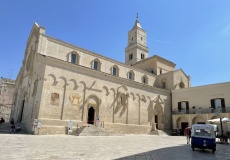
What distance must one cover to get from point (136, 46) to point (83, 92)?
78.5 feet

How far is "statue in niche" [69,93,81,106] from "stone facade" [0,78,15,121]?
2641 cm

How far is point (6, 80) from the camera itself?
42.3m

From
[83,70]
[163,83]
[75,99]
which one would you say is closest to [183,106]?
[163,83]

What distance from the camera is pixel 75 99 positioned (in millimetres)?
21453

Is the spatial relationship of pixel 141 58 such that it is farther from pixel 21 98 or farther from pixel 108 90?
pixel 21 98

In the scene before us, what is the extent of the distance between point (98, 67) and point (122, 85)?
14.9ft

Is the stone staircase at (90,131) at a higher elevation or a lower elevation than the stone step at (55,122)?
lower

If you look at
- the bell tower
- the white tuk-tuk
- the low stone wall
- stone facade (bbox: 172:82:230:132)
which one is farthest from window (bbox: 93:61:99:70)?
the white tuk-tuk

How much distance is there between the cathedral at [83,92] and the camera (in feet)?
64.7

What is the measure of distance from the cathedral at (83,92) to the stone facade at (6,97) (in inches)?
672

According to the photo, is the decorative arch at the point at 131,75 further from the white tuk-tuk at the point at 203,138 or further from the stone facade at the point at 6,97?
the stone facade at the point at 6,97

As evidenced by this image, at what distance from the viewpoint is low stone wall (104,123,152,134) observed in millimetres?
24136

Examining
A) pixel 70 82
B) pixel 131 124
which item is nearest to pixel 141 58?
pixel 131 124

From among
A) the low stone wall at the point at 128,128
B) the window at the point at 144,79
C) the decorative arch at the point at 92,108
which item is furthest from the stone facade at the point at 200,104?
the decorative arch at the point at 92,108
